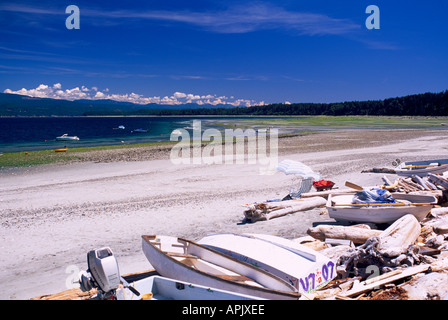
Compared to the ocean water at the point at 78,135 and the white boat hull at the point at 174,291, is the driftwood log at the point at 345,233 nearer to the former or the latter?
the white boat hull at the point at 174,291

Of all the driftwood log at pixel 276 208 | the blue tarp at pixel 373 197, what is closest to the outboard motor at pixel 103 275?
the driftwood log at pixel 276 208

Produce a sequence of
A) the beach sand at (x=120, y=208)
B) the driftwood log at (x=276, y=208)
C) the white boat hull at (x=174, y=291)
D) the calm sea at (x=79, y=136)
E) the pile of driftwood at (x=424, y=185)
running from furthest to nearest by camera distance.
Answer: the calm sea at (x=79, y=136) → the pile of driftwood at (x=424, y=185) → the driftwood log at (x=276, y=208) → the beach sand at (x=120, y=208) → the white boat hull at (x=174, y=291)

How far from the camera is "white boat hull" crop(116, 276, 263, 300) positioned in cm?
574

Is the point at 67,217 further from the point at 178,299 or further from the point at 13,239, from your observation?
the point at 178,299

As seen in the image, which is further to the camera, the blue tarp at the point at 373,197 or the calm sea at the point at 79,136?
the calm sea at the point at 79,136

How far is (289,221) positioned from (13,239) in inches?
386

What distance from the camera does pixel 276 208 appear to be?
13.6 meters

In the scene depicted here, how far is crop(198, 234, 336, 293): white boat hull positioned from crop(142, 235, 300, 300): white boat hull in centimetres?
35

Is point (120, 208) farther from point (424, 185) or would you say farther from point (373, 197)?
point (424, 185)

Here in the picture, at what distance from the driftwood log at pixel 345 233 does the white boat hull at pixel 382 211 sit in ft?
4.08

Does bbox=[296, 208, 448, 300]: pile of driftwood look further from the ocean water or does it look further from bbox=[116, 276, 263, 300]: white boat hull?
the ocean water

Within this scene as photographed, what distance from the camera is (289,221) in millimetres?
12758

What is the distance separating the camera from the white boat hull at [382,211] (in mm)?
10523
